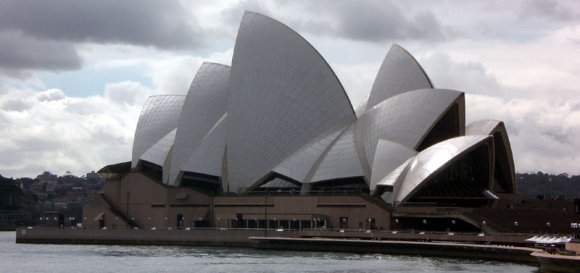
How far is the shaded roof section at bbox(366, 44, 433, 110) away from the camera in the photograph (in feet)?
264

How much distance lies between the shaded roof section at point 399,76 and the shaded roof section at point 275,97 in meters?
3.49

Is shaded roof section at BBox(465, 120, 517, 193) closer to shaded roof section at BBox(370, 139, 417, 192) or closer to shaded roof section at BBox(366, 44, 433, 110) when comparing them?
shaded roof section at BBox(366, 44, 433, 110)

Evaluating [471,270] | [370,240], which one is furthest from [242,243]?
[471,270]

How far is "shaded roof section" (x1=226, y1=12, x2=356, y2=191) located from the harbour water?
1216cm

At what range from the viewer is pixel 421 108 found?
74375mm

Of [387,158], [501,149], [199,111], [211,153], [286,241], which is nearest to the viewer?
[286,241]

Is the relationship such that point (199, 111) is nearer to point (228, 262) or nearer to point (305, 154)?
point (305, 154)

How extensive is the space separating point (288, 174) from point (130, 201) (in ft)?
57.6

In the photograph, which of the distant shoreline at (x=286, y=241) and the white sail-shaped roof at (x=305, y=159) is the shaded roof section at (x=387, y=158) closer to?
the white sail-shaped roof at (x=305, y=159)

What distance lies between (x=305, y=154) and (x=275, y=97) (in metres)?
5.17

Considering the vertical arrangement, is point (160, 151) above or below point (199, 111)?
below

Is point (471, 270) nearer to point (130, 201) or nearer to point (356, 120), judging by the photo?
point (356, 120)

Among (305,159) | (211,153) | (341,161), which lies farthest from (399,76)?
(211,153)

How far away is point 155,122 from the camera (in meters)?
92.4
